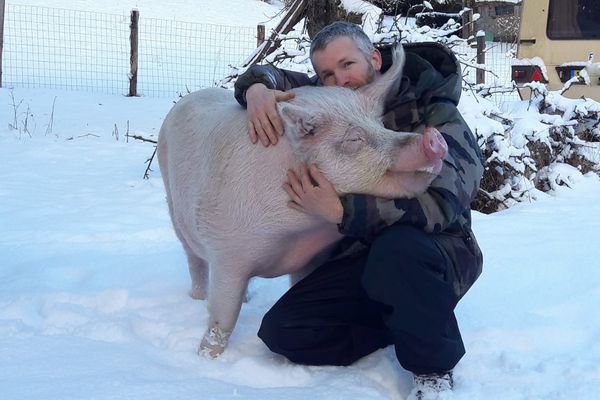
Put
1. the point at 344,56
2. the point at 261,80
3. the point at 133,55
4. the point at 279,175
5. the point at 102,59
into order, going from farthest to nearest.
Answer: the point at 102,59 < the point at 133,55 < the point at 261,80 < the point at 344,56 < the point at 279,175

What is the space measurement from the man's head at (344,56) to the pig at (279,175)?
9 centimetres

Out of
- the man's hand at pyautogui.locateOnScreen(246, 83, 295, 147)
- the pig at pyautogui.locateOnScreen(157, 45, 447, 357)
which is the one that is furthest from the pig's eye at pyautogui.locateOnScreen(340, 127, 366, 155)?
the man's hand at pyautogui.locateOnScreen(246, 83, 295, 147)

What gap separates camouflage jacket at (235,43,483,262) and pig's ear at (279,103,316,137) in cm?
23

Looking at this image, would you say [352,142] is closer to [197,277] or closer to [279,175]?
[279,175]

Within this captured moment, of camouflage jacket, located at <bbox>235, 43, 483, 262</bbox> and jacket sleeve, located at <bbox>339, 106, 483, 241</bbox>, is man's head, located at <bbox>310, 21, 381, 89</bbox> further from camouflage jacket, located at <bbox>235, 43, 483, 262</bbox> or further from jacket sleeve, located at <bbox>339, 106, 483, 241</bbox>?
jacket sleeve, located at <bbox>339, 106, 483, 241</bbox>

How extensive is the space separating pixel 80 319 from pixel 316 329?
2.98 feet

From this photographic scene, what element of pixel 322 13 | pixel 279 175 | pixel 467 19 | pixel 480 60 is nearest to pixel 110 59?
pixel 467 19

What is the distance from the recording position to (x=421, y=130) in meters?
2.38

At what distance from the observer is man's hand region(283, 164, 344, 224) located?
2152 millimetres

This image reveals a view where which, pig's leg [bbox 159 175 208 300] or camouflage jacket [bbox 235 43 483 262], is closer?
camouflage jacket [bbox 235 43 483 262]

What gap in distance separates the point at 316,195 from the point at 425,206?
1.08 ft

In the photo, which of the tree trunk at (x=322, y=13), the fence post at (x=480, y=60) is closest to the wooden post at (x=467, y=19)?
the fence post at (x=480, y=60)

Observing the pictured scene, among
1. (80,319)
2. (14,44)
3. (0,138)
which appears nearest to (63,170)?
(0,138)

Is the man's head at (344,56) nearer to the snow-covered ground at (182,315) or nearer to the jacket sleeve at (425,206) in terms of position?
the jacket sleeve at (425,206)
